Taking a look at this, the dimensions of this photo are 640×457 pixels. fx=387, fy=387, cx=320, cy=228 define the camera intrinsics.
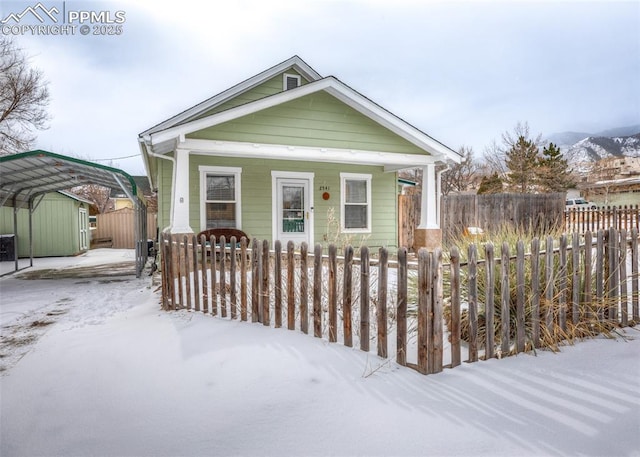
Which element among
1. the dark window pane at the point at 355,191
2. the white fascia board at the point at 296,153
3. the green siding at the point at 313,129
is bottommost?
the dark window pane at the point at 355,191

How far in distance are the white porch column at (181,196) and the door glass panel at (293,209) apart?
3503 mm

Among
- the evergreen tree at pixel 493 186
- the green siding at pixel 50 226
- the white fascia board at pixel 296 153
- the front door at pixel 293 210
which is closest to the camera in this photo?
the white fascia board at pixel 296 153

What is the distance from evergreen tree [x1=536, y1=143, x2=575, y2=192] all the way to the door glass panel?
21.7 m

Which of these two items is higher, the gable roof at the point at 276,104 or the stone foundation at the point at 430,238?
the gable roof at the point at 276,104

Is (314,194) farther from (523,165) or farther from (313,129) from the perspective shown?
(523,165)

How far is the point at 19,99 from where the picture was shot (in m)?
19.3

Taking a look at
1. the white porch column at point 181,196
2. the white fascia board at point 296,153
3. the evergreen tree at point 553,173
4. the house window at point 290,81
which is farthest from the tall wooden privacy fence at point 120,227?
the evergreen tree at point 553,173

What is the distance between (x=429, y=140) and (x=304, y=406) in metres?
8.74

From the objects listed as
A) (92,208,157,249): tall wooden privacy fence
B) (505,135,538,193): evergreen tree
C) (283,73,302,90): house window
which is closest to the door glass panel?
(283,73,302,90): house window

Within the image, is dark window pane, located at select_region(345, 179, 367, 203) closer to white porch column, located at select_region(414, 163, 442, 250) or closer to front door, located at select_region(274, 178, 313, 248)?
front door, located at select_region(274, 178, 313, 248)

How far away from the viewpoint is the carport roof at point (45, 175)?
786cm

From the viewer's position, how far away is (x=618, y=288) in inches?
171

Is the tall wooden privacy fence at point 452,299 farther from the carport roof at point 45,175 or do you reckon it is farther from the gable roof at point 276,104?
the carport roof at point 45,175

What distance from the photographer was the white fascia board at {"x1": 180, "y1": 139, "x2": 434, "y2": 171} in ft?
26.8
